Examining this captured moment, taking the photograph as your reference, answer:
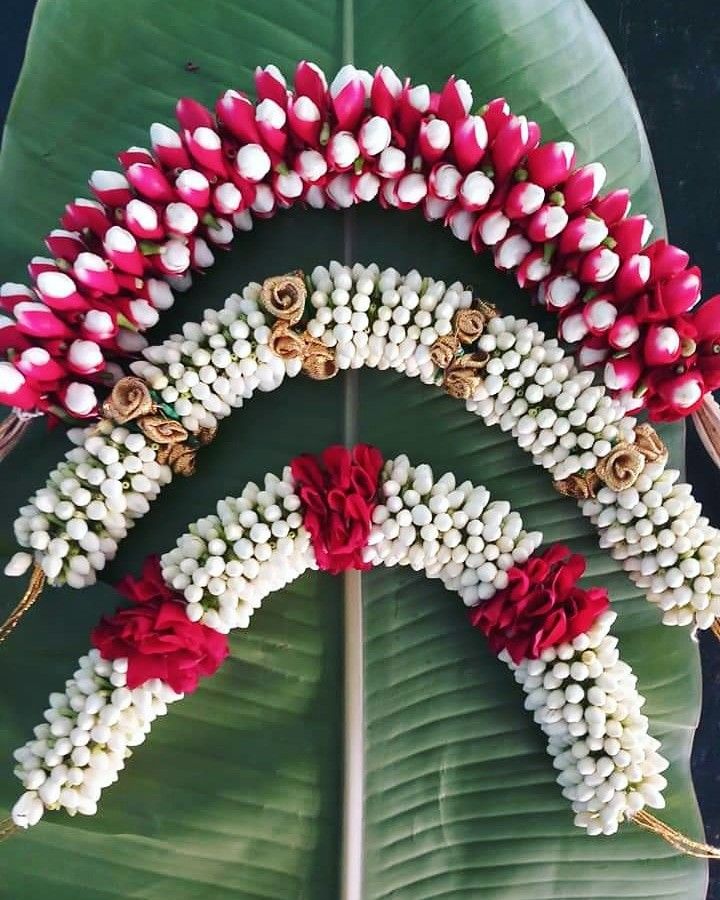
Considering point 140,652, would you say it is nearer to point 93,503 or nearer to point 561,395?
point 93,503

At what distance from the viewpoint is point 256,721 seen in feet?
2.37

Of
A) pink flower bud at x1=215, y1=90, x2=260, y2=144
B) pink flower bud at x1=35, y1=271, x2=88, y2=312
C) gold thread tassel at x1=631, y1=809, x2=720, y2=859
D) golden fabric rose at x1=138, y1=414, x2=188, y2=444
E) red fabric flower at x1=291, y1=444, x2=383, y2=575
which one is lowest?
gold thread tassel at x1=631, y1=809, x2=720, y2=859

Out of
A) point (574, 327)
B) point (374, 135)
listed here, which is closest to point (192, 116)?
point (374, 135)

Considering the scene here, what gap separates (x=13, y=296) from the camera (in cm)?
63

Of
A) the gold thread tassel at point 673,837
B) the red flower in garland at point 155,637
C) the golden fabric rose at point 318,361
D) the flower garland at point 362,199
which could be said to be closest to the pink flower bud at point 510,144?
the flower garland at point 362,199

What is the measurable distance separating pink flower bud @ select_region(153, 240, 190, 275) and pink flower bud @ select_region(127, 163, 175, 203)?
4 centimetres

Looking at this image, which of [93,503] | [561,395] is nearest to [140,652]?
[93,503]

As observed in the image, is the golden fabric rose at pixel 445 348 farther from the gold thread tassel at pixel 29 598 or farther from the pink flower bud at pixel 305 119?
the gold thread tassel at pixel 29 598

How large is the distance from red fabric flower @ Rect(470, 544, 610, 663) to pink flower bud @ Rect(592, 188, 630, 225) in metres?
0.28

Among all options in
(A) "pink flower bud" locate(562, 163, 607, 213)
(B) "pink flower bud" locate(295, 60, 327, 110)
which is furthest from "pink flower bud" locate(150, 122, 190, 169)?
(A) "pink flower bud" locate(562, 163, 607, 213)

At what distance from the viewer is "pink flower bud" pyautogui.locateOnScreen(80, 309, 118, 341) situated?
633mm

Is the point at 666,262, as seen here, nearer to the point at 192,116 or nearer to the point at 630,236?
the point at 630,236

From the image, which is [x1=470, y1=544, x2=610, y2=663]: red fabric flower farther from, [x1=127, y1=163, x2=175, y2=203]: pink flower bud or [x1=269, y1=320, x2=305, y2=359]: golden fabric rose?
[x1=127, y1=163, x2=175, y2=203]: pink flower bud

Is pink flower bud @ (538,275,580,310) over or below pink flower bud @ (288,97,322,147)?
below
